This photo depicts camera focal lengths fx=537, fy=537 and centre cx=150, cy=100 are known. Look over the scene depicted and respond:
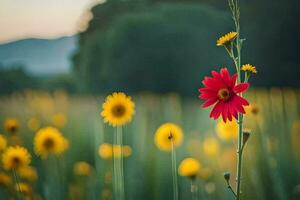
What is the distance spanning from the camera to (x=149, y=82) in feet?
4.62

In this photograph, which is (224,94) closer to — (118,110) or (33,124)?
(118,110)

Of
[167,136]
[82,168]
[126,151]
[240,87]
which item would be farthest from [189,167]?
[240,87]

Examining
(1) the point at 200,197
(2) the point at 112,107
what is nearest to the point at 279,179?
(1) the point at 200,197

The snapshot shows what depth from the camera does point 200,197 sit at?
1.42 m

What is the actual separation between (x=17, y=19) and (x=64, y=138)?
0.33 meters

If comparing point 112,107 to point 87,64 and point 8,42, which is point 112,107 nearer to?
point 87,64

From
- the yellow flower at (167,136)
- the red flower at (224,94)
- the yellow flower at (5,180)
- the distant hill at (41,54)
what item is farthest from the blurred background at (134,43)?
the red flower at (224,94)

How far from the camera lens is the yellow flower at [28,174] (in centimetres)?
140

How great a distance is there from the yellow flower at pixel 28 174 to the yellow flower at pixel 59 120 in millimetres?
137

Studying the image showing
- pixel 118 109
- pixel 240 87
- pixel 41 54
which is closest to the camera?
pixel 240 87

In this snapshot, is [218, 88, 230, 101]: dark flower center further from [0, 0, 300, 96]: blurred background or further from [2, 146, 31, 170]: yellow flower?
[2, 146, 31, 170]: yellow flower

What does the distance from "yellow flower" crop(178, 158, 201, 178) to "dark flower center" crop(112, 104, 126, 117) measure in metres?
0.21

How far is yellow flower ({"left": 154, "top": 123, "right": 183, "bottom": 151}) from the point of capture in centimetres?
131

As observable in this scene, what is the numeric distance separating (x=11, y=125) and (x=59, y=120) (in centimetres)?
13
